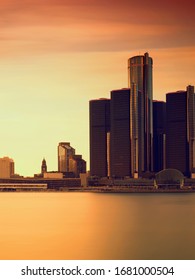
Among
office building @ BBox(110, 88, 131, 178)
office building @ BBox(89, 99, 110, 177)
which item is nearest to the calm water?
office building @ BBox(110, 88, 131, 178)

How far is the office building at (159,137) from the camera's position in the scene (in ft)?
495

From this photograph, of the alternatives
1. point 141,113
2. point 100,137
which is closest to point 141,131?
point 141,113

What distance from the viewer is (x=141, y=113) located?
151875 mm

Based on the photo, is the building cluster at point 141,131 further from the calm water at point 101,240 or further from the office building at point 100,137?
the calm water at point 101,240

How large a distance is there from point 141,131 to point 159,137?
19.6ft

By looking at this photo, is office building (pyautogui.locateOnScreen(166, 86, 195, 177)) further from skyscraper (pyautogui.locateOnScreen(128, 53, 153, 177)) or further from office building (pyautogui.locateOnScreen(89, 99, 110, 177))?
office building (pyautogui.locateOnScreen(89, 99, 110, 177))

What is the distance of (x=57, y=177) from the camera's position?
13600cm

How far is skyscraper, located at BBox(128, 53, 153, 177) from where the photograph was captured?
145 metres

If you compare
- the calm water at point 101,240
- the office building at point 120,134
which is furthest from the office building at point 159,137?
the calm water at point 101,240

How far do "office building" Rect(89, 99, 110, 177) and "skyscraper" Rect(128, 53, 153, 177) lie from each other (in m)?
8.02

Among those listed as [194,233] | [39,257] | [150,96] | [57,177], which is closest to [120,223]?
[194,233]

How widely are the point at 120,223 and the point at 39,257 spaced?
1749 cm

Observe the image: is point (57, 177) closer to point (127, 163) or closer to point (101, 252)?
point (127, 163)

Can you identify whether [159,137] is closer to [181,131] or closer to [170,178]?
[181,131]
